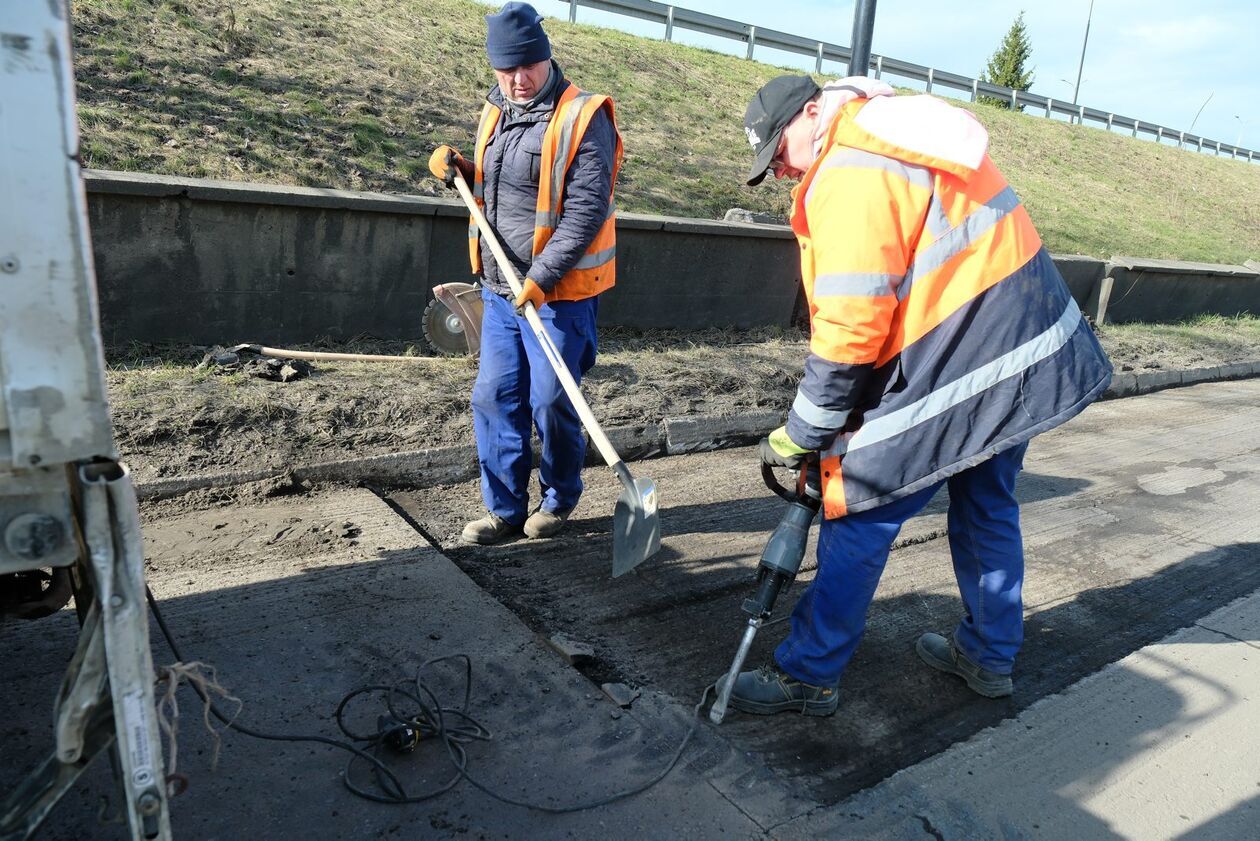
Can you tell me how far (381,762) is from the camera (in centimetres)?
254

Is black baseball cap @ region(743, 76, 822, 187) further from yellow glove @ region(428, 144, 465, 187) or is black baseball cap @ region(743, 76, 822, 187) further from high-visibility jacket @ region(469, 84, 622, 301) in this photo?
yellow glove @ region(428, 144, 465, 187)

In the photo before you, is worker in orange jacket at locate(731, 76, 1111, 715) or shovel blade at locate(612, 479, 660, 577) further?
shovel blade at locate(612, 479, 660, 577)

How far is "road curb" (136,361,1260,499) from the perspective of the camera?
13.6 feet

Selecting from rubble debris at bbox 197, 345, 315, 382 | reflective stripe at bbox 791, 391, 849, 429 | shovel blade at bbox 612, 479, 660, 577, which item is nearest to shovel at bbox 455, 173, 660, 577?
shovel blade at bbox 612, 479, 660, 577

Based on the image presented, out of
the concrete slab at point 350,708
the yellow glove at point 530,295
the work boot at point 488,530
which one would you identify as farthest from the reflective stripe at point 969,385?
the work boot at point 488,530

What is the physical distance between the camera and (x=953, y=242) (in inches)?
100

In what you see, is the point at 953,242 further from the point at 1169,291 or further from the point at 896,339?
the point at 1169,291

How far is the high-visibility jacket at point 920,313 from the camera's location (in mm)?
2475

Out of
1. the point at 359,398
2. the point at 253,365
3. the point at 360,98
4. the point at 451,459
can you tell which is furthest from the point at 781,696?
the point at 360,98

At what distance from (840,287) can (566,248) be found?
150 centimetres

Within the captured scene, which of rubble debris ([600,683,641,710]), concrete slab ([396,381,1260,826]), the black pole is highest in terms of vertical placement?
the black pole

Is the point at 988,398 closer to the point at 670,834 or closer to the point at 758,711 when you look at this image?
the point at 758,711

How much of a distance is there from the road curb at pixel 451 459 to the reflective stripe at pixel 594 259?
1.37 meters

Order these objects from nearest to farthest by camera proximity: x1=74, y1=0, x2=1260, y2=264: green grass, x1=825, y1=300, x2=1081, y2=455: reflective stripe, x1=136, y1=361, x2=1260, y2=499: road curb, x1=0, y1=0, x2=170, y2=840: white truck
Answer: x1=0, y1=0, x2=170, y2=840: white truck < x1=825, y1=300, x2=1081, y2=455: reflective stripe < x1=136, y1=361, x2=1260, y2=499: road curb < x1=74, y1=0, x2=1260, y2=264: green grass
